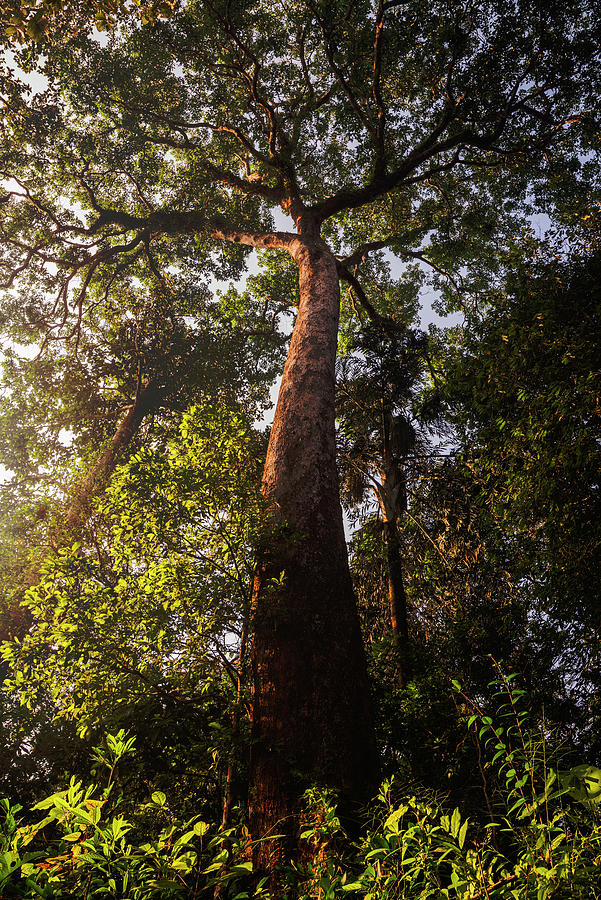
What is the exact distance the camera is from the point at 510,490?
4.71m

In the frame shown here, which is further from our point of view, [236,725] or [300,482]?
[300,482]

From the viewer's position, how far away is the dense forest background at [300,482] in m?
1.97

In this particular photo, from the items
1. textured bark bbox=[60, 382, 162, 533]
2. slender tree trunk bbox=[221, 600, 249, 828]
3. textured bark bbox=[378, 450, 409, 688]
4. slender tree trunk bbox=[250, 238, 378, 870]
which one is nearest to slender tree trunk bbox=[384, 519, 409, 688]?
textured bark bbox=[378, 450, 409, 688]

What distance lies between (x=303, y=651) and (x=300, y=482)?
1.51 metres

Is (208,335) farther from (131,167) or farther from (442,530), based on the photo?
(442,530)

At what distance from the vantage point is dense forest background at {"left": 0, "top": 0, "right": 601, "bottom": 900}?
6.47ft

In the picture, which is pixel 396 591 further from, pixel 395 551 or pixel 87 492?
pixel 87 492

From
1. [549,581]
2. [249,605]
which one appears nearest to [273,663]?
[249,605]

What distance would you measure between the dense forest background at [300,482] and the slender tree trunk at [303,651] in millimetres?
25

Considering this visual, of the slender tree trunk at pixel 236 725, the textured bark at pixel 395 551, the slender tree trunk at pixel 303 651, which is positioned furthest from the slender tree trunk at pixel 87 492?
the textured bark at pixel 395 551

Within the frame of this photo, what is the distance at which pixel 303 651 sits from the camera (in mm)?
3137

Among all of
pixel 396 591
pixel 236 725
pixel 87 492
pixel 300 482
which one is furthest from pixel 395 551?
pixel 87 492

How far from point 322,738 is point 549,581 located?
3086 millimetres

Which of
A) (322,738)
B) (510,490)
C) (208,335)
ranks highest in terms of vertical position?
(208,335)
